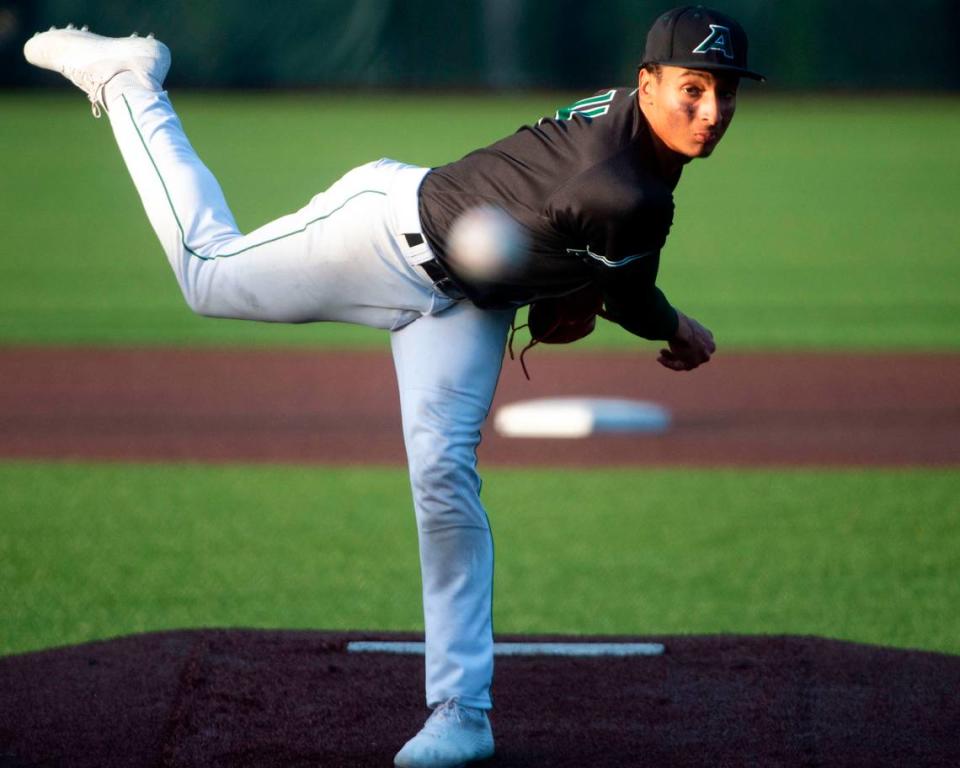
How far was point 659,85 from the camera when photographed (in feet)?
11.0

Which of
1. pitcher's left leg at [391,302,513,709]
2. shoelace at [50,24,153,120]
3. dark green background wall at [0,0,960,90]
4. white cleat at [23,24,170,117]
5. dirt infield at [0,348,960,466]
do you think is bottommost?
dark green background wall at [0,0,960,90]

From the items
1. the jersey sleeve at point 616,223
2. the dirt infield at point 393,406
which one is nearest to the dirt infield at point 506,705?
the jersey sleeve at point 616,223

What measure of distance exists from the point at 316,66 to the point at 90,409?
19891mm

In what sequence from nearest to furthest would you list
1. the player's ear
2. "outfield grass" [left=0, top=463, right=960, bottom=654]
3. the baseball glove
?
the player's ear → the baseball glove → "outfield grass" [left=0, top=463, right=960, bottom=654]

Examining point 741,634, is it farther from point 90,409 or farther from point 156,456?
point 90,409

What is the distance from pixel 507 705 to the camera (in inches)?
160

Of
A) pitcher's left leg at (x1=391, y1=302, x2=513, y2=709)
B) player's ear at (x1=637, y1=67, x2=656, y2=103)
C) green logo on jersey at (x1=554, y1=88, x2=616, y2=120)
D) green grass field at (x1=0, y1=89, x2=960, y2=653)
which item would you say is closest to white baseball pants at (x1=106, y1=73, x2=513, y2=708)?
pitcher's left leg at (x1=391, y1=302, x2=513, y2=709)

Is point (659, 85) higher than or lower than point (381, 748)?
higher

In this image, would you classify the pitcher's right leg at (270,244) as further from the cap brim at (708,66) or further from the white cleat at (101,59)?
the cap brim at (708,66)

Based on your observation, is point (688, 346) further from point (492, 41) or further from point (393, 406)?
point (492, 41)

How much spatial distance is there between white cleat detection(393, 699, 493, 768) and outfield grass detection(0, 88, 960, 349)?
724 cm

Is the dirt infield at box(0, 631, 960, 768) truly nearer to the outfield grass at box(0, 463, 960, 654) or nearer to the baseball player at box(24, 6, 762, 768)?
the baseball player at box(24, 6, 762, 768)

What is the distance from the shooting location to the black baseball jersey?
128 inches

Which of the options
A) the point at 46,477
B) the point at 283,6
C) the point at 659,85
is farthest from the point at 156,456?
the point at 283,6
